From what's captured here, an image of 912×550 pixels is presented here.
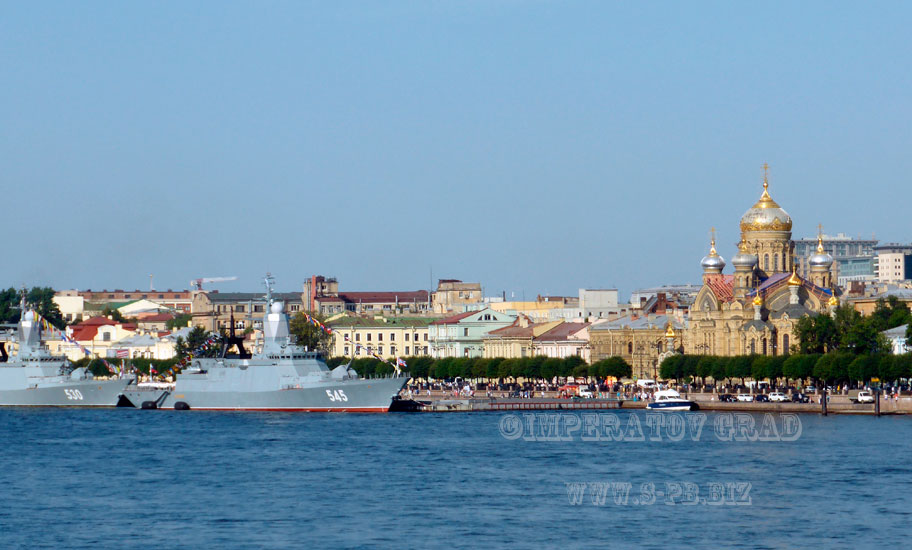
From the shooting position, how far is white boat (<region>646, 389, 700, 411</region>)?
267 ft

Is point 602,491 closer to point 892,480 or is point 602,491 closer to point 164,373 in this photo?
point 892,480

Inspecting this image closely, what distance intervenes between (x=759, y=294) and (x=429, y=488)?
5350cm

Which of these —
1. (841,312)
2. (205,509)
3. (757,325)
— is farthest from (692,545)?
(757,325)

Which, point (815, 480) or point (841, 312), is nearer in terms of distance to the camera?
point (815, 480)

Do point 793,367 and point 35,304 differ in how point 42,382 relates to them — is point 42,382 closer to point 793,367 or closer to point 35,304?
point 793,367

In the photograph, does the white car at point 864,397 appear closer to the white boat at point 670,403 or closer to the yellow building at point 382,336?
the white boat at point 670,403

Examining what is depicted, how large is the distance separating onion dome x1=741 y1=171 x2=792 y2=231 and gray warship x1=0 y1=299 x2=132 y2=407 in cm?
3305

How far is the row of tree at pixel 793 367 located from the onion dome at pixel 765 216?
1257cm

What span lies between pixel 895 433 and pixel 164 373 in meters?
61.2

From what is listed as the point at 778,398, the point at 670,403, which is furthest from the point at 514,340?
the point at 778,398

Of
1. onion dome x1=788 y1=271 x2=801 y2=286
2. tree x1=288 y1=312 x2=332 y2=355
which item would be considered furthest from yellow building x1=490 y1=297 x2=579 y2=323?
onion dome x1=788 y1=271 x2=801 y2=286

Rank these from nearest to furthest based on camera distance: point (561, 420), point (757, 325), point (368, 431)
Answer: point (368, 431) < point (561, 420) < point (757, 325)

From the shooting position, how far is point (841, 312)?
8875cm

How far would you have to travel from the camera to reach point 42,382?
310ft
